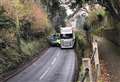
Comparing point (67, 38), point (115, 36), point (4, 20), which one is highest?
point (4, 20)

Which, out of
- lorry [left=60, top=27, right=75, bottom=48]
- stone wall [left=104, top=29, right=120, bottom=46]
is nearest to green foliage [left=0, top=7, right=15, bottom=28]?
stone wall [left=104, top=29, right=120, bottom=46]

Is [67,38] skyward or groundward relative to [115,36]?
groundward

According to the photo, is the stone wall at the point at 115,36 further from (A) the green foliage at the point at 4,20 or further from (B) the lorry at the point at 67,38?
(B) the lorry at the point at 67,38

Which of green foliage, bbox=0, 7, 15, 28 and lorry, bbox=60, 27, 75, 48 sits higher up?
green foliage, bbox=0, 7, 15, 28

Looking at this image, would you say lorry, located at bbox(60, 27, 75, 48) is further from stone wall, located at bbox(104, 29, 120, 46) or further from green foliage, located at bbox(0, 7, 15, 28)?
green foliage, located at bbox(0, 7, 15, 28)

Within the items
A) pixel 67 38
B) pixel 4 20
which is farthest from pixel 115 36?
pixel 67 38

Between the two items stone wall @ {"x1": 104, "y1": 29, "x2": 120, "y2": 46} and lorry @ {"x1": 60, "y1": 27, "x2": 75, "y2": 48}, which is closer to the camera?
stone wall @ {"x1": 104, "y1": 29, "x2": 120, "y2": 46}

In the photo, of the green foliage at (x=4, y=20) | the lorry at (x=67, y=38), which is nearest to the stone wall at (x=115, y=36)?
the green foliage at (x=4, y=20)

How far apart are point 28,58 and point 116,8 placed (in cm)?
1638

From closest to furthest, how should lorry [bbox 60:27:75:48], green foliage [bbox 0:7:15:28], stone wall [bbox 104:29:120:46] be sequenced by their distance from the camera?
green foliage [bbox 0:7:15:28] → stone wall [bbox 104:29:120:46] → lorry [bbox 60:27:75:48]

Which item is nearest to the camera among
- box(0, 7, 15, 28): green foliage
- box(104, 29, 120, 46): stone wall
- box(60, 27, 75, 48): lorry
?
box(0, 7, 15, 28): green foliage

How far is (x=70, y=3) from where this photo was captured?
3005cm

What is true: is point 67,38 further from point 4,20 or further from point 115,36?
point 4,20

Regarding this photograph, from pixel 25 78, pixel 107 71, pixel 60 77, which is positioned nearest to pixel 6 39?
pixel 25 78
